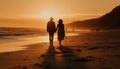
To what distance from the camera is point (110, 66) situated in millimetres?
10242

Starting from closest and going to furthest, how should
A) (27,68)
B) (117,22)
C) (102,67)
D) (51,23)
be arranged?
(102,67)
(27,68)
(51,23)
(117,22)

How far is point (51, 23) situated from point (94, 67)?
12.2 meters

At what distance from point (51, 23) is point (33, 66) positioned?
35.8 ft

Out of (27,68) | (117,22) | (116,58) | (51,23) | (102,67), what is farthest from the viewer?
(117,22)

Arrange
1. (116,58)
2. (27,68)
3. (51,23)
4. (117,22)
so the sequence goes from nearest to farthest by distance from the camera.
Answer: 1. (27,68)
2. (116,58)
3. (51,23)
4. (117,22)

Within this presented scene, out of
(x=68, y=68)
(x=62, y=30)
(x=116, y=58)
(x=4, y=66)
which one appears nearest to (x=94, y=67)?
(x=68, y=68)

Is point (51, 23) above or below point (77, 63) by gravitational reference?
above

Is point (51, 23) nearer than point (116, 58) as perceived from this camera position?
→ No

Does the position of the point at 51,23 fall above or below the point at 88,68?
above

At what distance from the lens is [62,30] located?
2220 centimetres

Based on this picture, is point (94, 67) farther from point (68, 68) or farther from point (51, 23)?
point (51, 23)

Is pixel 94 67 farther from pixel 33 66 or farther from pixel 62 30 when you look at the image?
pixel 62 30

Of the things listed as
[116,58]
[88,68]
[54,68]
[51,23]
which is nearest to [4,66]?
[54,68]

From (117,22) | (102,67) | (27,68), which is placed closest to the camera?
(102,67)
